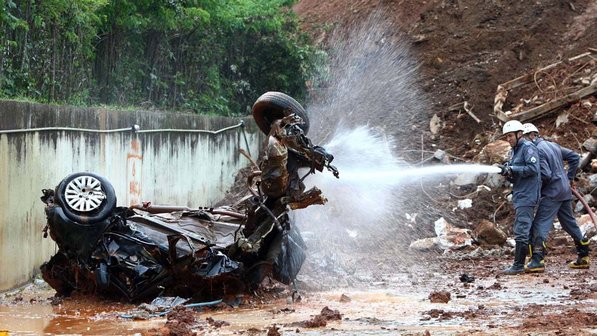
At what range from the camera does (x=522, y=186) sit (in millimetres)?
12719

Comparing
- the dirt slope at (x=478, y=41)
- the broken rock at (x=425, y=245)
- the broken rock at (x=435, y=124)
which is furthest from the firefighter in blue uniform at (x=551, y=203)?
the broken rock at (x=435, y=124)

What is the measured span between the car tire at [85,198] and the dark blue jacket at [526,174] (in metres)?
5.35

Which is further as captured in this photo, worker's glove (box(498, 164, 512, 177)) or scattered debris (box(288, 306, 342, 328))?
worker's glove (box(498, 164, 512, 177))

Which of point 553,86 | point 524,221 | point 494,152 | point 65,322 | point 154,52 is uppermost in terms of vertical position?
point 154,52

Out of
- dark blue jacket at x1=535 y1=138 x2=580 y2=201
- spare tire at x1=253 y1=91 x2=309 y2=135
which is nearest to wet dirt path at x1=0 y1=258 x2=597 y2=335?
dark blue jacket at x1=535 y1=138 x2=580 y2=201

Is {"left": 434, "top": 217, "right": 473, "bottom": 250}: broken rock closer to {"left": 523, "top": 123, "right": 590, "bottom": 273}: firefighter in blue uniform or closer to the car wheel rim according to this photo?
{"left": 523, "top": 123, "right": 590, "bottom": 273}: firefighter in blue uniform

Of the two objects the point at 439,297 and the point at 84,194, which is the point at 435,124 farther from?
the point at 84,194

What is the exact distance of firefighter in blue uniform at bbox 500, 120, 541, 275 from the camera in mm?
12547

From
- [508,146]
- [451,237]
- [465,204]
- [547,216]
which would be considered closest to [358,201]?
[465,204]

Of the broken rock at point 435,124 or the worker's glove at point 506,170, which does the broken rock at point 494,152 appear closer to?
the broken rock at point 435,124

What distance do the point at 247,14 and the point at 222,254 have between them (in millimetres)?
12104

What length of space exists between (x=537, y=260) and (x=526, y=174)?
43.1 inches

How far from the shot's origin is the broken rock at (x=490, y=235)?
1539 centimetres

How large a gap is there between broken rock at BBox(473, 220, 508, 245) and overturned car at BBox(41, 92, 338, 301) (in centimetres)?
601
